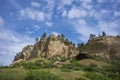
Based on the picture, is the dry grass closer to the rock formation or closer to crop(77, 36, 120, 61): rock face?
the rock formation

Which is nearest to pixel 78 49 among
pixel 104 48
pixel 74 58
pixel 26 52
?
pixel 104 48

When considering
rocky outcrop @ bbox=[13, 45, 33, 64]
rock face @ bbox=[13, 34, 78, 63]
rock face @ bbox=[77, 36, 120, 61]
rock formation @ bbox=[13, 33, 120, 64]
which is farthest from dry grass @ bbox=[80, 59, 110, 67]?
rocky outcrop @ bbox=[13, 45, 33, 64]

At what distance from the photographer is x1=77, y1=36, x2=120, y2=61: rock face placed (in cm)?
8219

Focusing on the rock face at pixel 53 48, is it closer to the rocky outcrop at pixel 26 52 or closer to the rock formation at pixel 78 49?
the rock formation at pixel 78 49

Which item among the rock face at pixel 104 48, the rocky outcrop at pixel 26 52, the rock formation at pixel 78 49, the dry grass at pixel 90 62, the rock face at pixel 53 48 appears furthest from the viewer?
the rocky outcrop at pixel 26 52

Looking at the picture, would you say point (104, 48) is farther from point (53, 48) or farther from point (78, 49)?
point (53, 48)

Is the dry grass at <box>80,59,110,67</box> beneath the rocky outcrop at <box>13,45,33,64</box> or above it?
beneath

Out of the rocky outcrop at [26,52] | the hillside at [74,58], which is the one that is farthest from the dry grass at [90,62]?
the rocky outcrop at [26,52]

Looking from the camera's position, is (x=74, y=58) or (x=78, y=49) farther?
(x=78, y=49)

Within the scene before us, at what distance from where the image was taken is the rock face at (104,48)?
270ft

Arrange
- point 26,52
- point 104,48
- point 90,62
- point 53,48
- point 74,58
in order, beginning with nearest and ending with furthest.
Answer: point 90,62
point 74,58
point 104,48
point 53,48
point 26,52

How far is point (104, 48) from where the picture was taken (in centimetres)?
8425

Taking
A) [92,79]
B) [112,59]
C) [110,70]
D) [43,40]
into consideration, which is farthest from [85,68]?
[43,40]

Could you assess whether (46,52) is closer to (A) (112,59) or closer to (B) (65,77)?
(A) (112,59)
